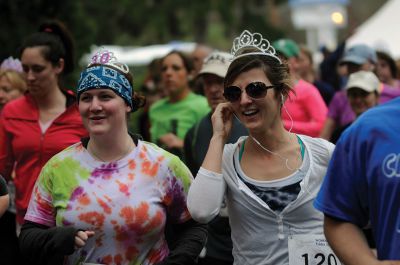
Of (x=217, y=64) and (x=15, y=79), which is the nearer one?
(x=217, y=64)

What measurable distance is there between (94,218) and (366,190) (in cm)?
166

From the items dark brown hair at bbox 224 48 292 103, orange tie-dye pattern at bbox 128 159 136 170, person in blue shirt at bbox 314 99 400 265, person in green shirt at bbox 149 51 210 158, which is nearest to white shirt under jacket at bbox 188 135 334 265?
orange tie-dye pattern at bbox 128 159 136 170

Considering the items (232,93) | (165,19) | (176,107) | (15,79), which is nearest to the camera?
(232,93)

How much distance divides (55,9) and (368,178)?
10960 mm

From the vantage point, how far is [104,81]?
4.66m

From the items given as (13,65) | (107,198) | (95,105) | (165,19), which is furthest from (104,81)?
(165,19)

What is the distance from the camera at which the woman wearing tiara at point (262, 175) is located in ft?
14.4

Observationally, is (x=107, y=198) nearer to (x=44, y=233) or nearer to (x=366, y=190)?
(x=44, y=233)

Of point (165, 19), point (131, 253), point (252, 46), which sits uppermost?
point (252, 46)

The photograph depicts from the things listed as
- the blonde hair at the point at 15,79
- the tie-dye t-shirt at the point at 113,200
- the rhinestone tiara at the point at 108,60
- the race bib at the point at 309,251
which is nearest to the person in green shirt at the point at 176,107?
the blonde hair at the point at 15,79

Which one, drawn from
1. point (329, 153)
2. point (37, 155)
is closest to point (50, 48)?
point (37, 155)

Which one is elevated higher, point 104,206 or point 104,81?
point 104,81

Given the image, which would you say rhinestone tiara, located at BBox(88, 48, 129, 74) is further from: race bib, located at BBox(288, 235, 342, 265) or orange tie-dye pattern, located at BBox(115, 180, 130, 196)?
race bib, located at BBox(288, 235, 342, 265)

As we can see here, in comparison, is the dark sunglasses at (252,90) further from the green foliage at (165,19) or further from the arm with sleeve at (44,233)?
the green foliage at (165,19)
